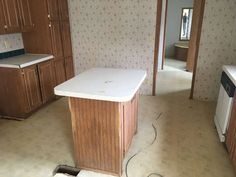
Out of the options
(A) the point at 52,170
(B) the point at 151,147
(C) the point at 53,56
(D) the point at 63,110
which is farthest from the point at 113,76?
(C) the point at 53,56

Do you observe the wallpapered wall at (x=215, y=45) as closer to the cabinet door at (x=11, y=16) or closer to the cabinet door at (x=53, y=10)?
the cabinet door at (x=53, y=10)

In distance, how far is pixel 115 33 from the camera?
3852 millimetres

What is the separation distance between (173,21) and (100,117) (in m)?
6.56

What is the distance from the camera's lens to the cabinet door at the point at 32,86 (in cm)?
302

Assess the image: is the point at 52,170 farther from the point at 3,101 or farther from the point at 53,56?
the point at 53,56

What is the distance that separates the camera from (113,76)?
7.33 ft

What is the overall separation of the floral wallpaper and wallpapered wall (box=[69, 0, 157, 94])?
1.03m

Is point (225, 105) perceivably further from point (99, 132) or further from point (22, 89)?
point (22, 89)

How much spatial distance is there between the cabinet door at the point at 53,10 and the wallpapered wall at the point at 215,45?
102 inches

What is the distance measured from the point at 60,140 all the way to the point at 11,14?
2020 millimetres

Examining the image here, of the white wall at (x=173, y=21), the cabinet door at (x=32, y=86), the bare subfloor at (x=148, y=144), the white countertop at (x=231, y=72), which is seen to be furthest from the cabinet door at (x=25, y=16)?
the white wall at (x=173, y=21)

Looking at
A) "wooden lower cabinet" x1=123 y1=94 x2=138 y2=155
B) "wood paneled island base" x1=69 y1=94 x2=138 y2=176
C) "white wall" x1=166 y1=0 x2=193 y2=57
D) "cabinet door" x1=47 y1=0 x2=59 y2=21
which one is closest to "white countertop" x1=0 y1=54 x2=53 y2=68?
"cabinet door" x1=47 y1=0 x2=59 y2=21

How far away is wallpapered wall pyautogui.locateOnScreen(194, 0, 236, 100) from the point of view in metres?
3.19

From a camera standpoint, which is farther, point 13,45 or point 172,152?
point 13,45
